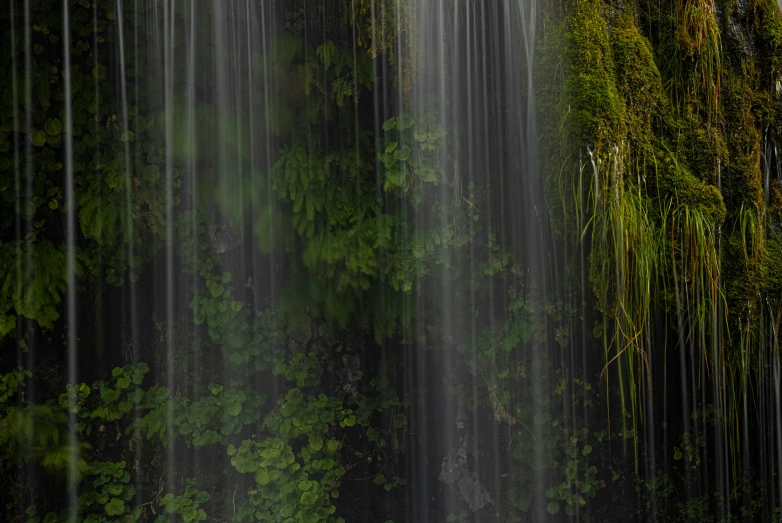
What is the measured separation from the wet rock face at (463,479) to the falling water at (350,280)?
0.02 metres

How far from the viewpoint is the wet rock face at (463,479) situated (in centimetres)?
482

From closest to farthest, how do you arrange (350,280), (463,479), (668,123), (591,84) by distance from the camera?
(591,84) → (668,123) → (350,280) → (463,479)

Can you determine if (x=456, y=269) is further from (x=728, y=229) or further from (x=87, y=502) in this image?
(x=87, y=502)

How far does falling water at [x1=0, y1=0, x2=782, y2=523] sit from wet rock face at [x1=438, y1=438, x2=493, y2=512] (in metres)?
0.02

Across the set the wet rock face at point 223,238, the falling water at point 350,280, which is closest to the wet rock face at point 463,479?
the falling water at point 350,280

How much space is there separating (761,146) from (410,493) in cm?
329

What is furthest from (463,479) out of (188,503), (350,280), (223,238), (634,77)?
(634,77)

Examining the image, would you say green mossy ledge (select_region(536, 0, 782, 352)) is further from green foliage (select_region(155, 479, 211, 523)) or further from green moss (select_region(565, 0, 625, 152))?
green foliage (select_region(155, 479, 211, 523))

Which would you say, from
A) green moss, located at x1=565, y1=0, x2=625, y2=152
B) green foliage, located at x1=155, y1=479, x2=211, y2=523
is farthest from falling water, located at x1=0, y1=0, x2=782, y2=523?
green moss, located at x1=565, y1=0, x2=625, y2=152

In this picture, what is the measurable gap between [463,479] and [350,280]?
1592 millimetres

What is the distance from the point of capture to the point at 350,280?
15.3 ft

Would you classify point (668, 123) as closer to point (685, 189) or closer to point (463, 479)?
point (685, 189)

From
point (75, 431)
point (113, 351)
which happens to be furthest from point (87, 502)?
point (113, 351)

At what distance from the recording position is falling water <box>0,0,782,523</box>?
14.3 ft
